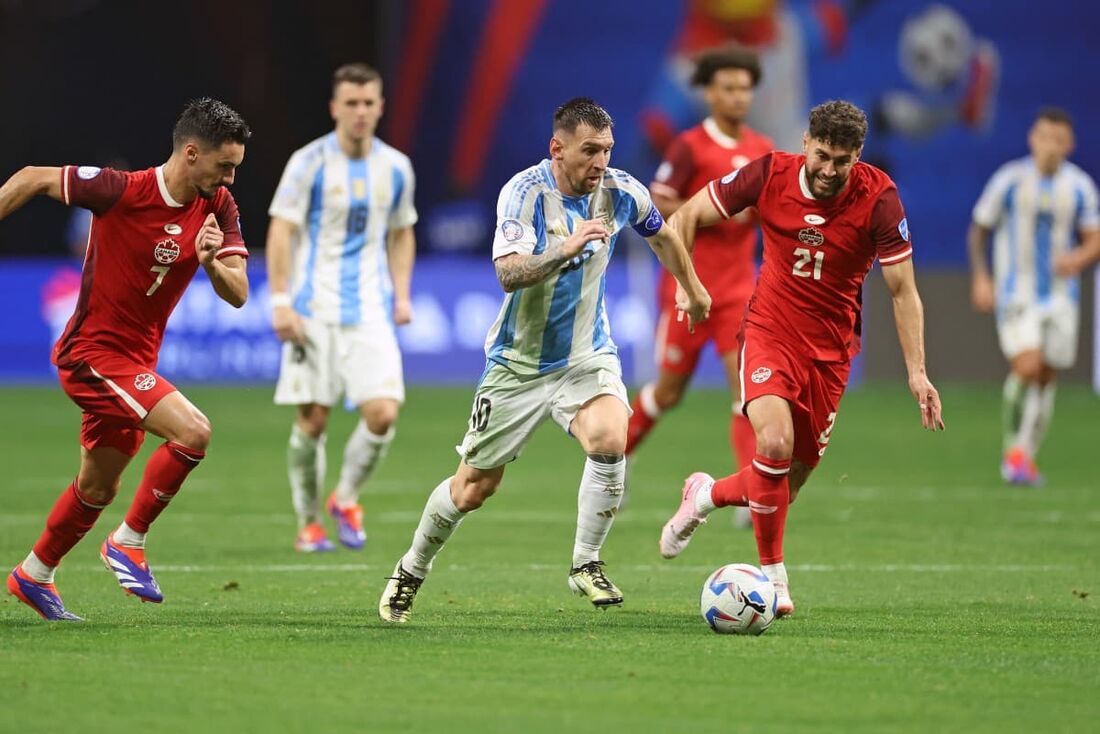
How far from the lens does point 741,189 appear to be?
26.4 feet

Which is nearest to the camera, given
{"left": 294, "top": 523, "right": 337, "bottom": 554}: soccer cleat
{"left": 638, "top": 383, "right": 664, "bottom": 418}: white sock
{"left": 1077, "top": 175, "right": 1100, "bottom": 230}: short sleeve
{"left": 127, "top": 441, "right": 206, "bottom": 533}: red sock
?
{"left": 127, "top": 441, "right": 206, "bottom": 533}: red sock

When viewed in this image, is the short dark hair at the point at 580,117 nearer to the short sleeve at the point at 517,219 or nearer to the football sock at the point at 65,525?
the short sleeve at the point at 517,219

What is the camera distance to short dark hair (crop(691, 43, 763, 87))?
11305mm

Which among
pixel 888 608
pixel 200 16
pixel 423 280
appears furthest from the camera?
pixel 200 16

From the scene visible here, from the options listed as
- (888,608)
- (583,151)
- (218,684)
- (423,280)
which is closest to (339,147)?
(583,151)

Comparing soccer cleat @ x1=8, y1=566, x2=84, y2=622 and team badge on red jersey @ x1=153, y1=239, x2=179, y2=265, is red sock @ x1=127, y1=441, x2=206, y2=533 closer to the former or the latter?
soccer cleat @ x1=8, y1=566, x2=84, y2=622

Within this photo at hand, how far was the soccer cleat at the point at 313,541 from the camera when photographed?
1012cm

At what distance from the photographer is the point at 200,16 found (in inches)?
881

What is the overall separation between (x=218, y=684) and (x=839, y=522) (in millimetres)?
6079

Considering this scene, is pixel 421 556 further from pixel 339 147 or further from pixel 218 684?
pixel 339 147

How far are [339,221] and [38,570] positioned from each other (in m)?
3.57

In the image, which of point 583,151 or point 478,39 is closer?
point 583,151

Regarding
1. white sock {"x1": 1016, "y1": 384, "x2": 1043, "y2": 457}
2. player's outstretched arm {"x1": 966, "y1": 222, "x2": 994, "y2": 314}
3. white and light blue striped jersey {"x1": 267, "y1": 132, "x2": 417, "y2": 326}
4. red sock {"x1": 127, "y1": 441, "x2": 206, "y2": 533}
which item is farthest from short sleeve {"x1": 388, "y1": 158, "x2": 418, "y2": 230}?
white sock {"x1": 1016, "y1": 384, "x2": 1043, "y2": 457}

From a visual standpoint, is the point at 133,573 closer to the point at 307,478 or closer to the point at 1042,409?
the point at 307,478
